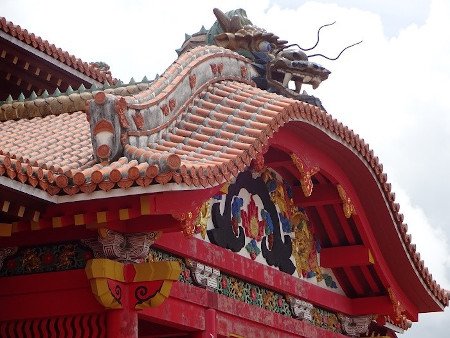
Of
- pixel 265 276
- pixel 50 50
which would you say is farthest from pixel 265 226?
pixel 50 50

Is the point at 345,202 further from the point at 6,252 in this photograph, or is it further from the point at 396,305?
the point at 6,252

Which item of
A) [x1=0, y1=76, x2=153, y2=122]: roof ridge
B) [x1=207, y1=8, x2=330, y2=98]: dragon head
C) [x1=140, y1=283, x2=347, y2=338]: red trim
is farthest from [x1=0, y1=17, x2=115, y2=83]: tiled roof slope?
[x1=140, y1=283, x2=347, y2=338]: red trim

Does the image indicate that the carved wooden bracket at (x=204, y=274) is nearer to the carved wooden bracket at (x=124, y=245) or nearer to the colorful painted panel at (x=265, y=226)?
the colorful painted panel at (x=265, y=226)

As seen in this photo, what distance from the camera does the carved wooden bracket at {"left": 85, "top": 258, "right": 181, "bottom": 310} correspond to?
9711 mm

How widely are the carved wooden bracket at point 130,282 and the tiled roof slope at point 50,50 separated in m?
4.71

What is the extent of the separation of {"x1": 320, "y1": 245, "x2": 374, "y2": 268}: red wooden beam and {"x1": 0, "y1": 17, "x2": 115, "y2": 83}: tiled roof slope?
3.80 metres

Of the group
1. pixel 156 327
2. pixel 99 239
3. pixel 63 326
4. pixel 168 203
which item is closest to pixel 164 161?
pixel 168 203

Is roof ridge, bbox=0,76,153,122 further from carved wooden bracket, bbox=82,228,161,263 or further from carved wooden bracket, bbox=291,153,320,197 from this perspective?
carved wooden bracket, bbox=82,228,161,263

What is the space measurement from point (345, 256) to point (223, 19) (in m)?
3.28

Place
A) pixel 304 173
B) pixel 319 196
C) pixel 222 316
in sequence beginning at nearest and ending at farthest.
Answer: pixel 222 316, pixel 304 173, pixel 319 196

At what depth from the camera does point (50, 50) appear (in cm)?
1423

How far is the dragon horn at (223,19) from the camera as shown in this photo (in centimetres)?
1377

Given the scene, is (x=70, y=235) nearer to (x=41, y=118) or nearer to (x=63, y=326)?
(x=63, y=326)

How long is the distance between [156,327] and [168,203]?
290cm
